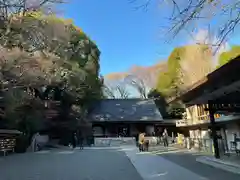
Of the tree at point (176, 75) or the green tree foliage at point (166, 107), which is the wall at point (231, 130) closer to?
the green tree foliage at point (166, 107)

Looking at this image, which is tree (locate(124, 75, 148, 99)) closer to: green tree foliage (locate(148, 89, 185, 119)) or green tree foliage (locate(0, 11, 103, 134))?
green tree foliage (locate(148, 89, 185, 119))

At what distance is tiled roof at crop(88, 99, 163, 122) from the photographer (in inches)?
1334

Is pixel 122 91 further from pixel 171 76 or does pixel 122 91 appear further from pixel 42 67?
pixel 42 67

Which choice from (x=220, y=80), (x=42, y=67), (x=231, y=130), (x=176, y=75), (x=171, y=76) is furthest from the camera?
(x=171, y=76)

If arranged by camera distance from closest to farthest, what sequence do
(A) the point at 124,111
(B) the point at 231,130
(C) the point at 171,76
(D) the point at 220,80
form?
(D) the point at 220,80
(B) the point at 231,130
(A) the point at 124,111
(C) the point at 171,76

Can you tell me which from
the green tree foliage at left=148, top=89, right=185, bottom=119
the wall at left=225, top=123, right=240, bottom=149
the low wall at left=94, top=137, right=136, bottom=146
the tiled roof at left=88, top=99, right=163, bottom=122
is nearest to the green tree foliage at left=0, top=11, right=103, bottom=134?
the tiled roof at left=88, top=99, right=163, bottom=122

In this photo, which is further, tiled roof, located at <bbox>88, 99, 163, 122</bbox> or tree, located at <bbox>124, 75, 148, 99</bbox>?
tree, located at <bbox>124, 75, 148, 99</bbox>

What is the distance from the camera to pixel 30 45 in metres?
15.0

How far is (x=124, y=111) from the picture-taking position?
35.8m

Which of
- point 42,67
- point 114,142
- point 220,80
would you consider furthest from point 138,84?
point 220,80

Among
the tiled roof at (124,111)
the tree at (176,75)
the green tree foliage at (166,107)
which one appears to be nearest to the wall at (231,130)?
the tiled roof at (124,111)

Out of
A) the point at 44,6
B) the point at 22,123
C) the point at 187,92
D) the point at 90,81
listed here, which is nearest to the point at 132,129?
the point at 90,81

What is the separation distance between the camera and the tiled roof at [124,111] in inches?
1334

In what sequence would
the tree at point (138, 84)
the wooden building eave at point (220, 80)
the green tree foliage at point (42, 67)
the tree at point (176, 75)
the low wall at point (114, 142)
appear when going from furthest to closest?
1. the tree at point (138, 84)
2. the tree at point (176, 75)
3. the low wall at point (114, 142)
4. the green tree foliage at point (42, 67)
5. the wooden building eave at point (220, 80)
